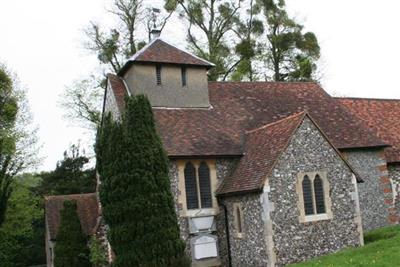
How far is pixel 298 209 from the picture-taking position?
17.3 meters

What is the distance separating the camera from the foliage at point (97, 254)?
21078 mm

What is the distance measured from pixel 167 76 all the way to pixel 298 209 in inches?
329

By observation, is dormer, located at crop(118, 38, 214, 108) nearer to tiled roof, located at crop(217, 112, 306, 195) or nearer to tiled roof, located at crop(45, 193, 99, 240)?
tiled roof, located at crop(217, 112, 306, 195)

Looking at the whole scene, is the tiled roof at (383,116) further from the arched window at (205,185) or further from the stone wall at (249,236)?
the arched window at (205,185)

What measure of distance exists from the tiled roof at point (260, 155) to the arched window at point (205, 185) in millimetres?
467

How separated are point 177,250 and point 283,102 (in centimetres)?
1040

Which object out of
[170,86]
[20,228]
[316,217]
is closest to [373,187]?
[316,217]

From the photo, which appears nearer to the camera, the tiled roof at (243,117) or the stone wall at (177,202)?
the stone wall at (177,202)

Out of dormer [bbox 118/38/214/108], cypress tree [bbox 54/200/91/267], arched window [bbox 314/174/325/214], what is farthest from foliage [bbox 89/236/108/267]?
arched window [bbox 314/174/325/214]

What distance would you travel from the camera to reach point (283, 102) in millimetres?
23781

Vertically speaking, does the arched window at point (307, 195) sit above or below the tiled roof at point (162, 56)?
below

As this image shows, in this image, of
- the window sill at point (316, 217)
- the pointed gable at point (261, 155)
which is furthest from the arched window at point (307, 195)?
the pointed gable at point (261, 155)

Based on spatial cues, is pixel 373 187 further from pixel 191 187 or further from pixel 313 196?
pixel 191 187

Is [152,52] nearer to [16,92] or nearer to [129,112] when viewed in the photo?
[129,112]
